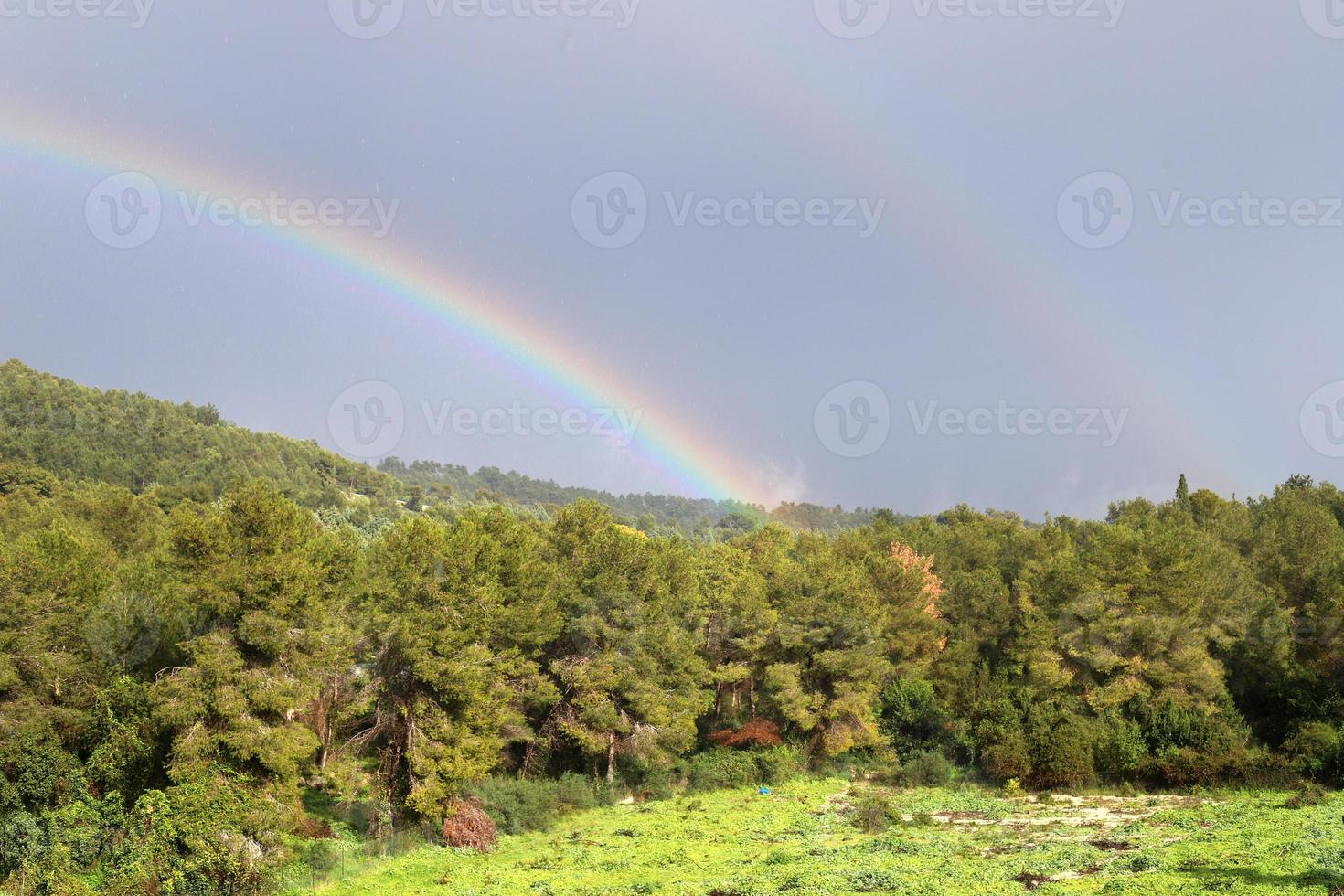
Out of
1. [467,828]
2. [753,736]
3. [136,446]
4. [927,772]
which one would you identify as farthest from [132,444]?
[927,772]

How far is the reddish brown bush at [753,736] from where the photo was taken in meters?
52.4

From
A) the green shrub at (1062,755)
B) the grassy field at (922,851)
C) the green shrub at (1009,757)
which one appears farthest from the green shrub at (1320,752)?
the green shrub at (1009,757)

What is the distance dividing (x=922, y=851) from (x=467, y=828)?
17.8 meters

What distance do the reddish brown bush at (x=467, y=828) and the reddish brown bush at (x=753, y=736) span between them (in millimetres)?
19700

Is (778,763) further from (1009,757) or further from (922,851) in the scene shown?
(922,851)

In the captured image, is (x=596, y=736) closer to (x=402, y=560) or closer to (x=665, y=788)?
(x=665, y=788)

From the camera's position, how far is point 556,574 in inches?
1863

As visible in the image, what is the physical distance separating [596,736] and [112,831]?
67.5 feet

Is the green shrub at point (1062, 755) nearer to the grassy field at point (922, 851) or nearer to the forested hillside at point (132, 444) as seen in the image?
the grassy field at point (922, 851)

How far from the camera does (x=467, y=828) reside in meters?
36.0

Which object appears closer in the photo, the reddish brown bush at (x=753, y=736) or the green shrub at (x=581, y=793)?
the green shrub at (x=581, y=793)

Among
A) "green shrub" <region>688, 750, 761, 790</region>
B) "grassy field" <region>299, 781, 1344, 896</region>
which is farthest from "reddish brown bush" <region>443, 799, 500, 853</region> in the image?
"green shrub" <region>688, 750, 761, 790</region>

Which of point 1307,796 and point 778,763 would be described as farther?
point 778,763

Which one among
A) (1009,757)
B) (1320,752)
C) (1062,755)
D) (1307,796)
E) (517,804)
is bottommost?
(517,804)
